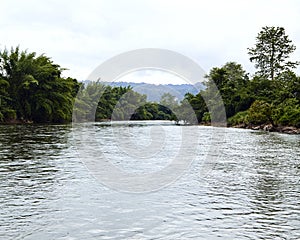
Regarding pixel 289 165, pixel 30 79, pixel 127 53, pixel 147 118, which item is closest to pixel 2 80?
pixel 30 79

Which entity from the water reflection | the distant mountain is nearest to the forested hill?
the distant mountain

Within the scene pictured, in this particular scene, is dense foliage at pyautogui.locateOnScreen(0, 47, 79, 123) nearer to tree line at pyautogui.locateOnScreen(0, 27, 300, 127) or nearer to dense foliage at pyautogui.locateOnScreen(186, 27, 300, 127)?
tree line at pyautogui.locateOnScreen(0, 27, 300, 127)

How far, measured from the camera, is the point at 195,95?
57.5 metres

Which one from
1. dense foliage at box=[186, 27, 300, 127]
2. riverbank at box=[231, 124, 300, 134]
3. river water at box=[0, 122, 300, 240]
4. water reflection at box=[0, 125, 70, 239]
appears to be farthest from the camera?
dense foliage at box=[186, 27, 300, 127]

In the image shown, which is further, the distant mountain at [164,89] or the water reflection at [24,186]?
the distant mountain at [164,89]

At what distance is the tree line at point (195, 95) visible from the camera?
3312 centimetres

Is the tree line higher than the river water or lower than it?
higher

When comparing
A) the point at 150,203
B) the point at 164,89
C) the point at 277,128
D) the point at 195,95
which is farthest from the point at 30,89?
the point at 150,203

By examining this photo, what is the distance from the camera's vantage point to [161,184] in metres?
7.38

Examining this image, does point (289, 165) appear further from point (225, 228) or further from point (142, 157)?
point (225, 228)

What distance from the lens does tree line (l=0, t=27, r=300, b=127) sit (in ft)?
109

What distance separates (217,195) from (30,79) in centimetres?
3106

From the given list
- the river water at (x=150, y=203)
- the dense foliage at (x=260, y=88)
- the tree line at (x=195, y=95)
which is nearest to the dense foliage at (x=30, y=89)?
the tree line at (x=195, y=95)

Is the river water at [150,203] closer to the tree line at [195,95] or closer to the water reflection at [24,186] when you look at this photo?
the water reflection at [24,186]
